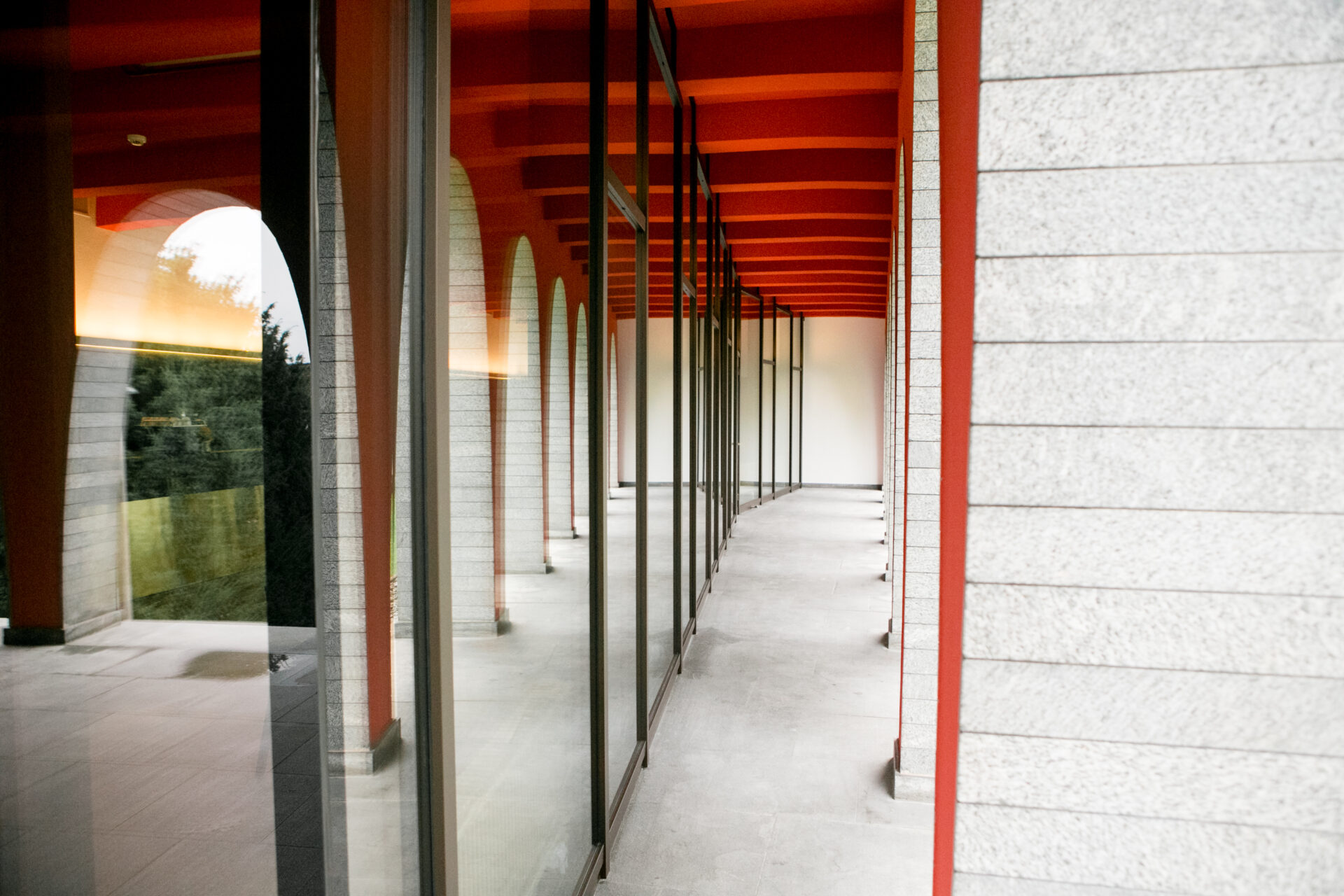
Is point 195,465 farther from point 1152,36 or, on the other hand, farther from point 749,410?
point 749,410

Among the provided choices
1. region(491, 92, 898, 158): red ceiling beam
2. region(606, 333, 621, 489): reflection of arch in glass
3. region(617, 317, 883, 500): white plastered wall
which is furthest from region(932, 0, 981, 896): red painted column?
region(617, 317, 883, 500): white plastered wall

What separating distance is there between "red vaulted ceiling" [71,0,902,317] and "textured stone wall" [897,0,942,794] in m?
1.25

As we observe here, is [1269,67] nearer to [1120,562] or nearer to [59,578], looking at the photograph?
[1120,562]

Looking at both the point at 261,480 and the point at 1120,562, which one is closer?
the point at 261,480

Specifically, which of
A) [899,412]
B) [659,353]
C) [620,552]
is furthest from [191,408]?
[659,353]

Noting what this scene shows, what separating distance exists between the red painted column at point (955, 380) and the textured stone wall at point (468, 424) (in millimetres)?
918

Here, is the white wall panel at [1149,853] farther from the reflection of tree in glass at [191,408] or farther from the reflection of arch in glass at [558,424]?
the reflection of arch in glass at [558,424]

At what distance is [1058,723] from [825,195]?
771cm

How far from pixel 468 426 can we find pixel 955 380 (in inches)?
38.2

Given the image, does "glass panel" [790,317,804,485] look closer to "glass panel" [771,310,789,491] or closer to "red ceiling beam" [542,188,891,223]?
"glass panel" [771,310,789,491]

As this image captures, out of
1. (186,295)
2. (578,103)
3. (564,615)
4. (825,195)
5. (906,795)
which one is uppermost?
(825,195)

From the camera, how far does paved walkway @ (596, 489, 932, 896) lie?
10.5 feet

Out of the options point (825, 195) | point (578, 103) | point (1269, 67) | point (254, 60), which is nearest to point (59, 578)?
point (254, 60)

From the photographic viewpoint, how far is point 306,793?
107 centimetres
